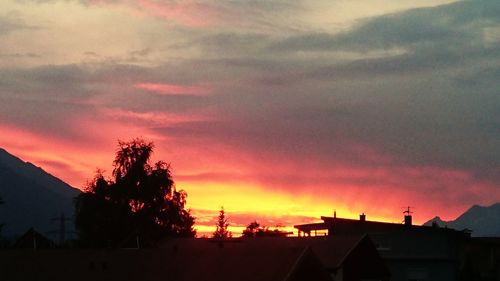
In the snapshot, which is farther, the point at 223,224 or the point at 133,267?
the point at 223,224

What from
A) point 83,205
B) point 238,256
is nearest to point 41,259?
point 238,256

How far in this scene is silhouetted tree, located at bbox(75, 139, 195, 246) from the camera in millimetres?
103875

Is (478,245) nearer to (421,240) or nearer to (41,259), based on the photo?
(421,240)

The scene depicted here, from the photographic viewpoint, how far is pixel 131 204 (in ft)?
352

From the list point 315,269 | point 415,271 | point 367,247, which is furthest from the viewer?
point 415,271

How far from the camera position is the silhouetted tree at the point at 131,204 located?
104 m

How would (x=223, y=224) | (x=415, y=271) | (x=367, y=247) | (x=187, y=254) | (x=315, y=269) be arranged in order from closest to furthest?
(x=315, y=269)
(x=187, y=254)
(x=367, y=247)
(x=415, y=271)
(x=223, y=224)

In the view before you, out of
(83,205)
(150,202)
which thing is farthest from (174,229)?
(83,205)

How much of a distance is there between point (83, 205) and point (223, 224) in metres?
67.9

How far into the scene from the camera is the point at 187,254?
58.2 meters

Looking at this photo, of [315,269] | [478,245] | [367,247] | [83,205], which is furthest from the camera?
[83,205]

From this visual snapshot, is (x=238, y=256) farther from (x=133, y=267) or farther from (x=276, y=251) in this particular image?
(x=133, y=267)

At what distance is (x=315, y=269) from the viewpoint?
52.3m

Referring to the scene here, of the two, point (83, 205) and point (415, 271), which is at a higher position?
point (83, 205)
